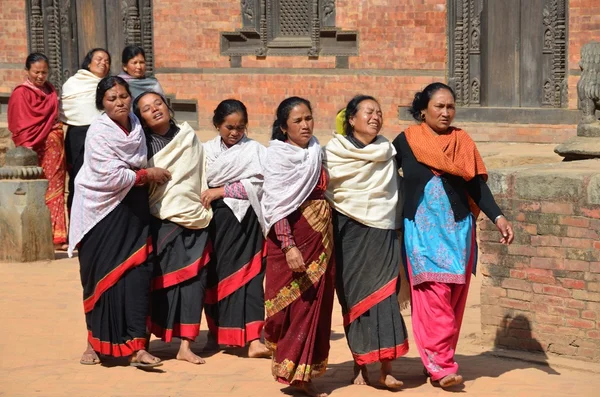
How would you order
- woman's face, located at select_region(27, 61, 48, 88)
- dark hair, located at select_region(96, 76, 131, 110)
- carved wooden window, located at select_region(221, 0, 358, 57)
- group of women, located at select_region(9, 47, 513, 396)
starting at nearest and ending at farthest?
group of women, located at select_region(9, 47, 513, 396), dark hair, located at select_region(96, 76, 131, 110), woman's face, located at select_region(27, 61, 48, 88), carved wooden window, located at select_region(221, 0, 358, 57)

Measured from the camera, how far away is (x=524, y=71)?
580 inches

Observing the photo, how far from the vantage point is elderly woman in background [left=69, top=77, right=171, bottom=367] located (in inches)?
271

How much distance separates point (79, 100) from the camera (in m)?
11.1

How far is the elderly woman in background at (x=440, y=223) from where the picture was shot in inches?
252

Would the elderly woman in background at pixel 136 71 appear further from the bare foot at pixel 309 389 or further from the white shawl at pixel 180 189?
the bare foot at pixel 309 389

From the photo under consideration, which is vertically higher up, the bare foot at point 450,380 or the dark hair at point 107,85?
the dark hair at point 107,85

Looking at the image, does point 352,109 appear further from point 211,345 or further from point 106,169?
point 211,345

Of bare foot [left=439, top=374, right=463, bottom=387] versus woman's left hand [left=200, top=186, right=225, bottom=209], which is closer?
bare foot [left=439, top=374, right=463, bottom=387]

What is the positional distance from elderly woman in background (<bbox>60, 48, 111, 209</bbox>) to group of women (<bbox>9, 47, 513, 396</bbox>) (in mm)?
3754

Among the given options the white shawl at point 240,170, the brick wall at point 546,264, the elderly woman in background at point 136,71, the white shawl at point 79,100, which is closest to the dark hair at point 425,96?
the white shawl at point 240,170

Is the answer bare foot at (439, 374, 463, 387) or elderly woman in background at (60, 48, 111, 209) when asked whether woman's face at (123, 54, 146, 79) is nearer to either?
elderly woman in background at (60, 48, 111, 209)

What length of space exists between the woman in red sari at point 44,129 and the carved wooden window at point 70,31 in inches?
276

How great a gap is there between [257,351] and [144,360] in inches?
27.5

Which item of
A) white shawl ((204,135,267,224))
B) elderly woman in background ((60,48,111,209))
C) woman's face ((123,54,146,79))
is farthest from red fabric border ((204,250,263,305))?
elderly woman in background ((60,48,111,209))
